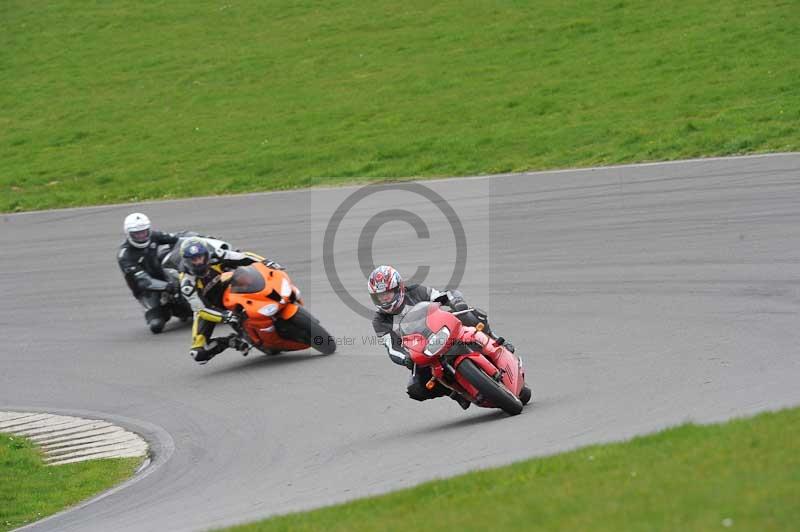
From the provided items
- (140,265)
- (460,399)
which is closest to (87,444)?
(460,399)

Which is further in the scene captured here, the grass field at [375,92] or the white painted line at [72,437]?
the grass field at [375,92]

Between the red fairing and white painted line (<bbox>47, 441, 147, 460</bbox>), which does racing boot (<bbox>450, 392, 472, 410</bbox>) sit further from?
white painted line (<bbox>47, 441, 147, 460</bbox>)

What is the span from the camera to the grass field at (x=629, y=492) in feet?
19.8

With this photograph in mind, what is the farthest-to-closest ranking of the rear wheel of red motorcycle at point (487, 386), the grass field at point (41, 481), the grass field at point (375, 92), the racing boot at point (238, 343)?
the grass field at point (375, 92), the racing boot at point (238, 343), the grass field at point (41, 481), the rear wheel of red motorcycle at point (487, 386)

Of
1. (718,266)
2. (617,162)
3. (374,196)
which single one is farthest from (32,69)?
(718,266)

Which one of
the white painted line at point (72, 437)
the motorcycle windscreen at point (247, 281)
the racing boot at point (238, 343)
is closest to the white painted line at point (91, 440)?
the white painted line at point (72, 437)

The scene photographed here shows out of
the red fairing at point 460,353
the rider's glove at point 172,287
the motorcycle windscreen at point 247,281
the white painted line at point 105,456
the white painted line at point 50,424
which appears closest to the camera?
the red fairing at point 460,353

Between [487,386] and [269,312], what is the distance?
4.90 meters

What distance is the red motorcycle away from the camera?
35.0 feet

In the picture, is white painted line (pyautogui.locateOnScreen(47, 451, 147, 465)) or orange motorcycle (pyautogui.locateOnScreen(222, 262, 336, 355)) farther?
orange motorcycle (pyautogui.locateOnScreen(222, 262, 336, 355))

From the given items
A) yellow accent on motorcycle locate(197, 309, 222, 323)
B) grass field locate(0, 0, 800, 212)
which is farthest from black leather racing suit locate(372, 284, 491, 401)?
grass field locate(0, 0, 800, 212)

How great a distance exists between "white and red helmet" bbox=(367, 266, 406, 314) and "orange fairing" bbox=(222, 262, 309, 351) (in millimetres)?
3581

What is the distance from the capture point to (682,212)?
62.6ft

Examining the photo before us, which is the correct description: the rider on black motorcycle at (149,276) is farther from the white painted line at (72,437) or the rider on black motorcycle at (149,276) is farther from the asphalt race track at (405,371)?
the white painted line at (72,437)
